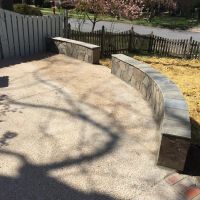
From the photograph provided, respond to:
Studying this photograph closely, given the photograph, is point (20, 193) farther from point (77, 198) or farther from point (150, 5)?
point (150, 5)

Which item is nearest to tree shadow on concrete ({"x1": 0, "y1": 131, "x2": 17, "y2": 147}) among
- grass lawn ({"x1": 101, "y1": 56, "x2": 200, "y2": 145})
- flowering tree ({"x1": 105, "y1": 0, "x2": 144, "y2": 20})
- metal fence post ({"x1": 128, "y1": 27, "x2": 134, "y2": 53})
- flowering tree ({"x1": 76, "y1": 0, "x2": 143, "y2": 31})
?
grass lawn ({"x1": 101, "y1": 56, "x2": 200, "y2": 145})

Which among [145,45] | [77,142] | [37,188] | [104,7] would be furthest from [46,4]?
[37,188]

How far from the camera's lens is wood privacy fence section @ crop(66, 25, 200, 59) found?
488 inches

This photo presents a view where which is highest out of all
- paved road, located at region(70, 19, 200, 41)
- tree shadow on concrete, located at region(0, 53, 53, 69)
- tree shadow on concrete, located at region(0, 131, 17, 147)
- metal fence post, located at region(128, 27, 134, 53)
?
metal fence post, located at region(128, 27, 134, 53)

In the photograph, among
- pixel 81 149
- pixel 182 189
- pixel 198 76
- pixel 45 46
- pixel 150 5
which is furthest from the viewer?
pixel 150 5

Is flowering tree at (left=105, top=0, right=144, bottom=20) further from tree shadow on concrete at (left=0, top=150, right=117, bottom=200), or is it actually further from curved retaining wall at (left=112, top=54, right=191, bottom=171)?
tree shadow on concrete at (left=0, top=150, right=117, bottom=200)

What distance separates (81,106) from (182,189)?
327cm

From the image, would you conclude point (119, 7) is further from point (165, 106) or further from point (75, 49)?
point (165, 106)

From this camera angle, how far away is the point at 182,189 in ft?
14.1

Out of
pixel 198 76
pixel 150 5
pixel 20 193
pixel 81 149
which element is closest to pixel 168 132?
pixel 81 149

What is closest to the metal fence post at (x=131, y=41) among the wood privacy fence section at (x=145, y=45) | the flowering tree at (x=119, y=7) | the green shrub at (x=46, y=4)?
the wood privacy fence section at (x=145, y=45)

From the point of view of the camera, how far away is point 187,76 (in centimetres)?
1005

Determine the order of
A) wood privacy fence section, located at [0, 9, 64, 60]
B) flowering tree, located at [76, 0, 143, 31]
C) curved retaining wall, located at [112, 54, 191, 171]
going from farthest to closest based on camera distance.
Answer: flowering tree, located at [76, 0, 143, 31] → wood privacy fence section, located at [0, 9, 64, 60] → curved retaining wall, located at [112, 54, 191, 171]

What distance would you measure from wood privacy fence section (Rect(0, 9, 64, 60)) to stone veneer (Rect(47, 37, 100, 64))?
46 centimetres
